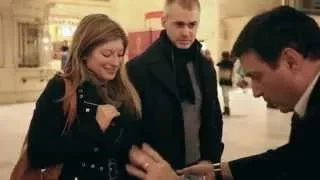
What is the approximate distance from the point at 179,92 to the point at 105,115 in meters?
0.76

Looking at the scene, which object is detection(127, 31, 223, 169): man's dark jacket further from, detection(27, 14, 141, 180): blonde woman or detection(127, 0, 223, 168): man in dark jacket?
detection(27, 14, 141, 180): blonde woman

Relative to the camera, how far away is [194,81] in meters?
2.92

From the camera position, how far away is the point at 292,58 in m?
1.49

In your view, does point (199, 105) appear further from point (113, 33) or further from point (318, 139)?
point (318, 139)

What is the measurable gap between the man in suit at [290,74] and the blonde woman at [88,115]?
0.76 metres

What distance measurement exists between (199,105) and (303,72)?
1433 mm

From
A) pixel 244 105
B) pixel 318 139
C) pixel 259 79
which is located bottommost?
pixel 244 105

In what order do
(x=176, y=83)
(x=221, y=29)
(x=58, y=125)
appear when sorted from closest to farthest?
(x=58, y=125) < (x=176, y=83) < (x=221, y=29)

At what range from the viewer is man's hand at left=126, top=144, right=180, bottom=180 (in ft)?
5.89

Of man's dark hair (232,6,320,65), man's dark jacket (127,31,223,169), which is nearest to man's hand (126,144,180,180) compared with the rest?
man's dark hair (232,6,320,65)

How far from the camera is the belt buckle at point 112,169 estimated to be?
220 cm

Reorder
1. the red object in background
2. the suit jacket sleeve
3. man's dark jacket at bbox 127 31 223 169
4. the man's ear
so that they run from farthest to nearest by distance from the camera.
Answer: the red object in background → man's dark jacket at bbox 127 31 223 169 → the man's ear → the suit jacket sleeve

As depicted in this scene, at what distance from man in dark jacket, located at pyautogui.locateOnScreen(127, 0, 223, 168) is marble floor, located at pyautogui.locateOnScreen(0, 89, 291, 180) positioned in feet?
12.7

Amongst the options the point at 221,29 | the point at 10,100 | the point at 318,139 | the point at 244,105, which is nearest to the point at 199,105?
the point at 318,139
